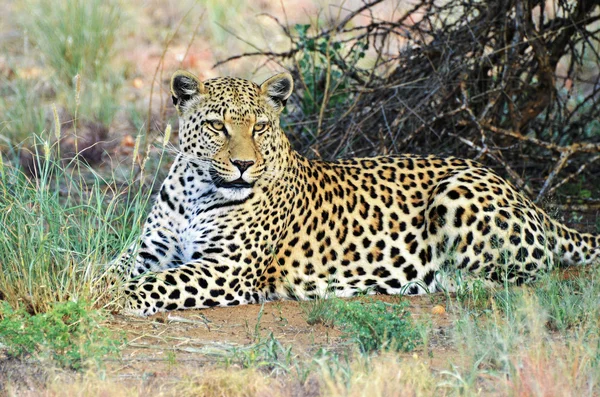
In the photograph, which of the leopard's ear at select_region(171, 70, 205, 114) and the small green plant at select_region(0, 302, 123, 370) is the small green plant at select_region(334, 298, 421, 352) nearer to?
the small green plant at select_region(0, 302, 123, 370)

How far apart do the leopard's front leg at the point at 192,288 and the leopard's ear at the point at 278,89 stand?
4.27ft

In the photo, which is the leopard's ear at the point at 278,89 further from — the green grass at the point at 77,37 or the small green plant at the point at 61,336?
the green grass at the point at 77,37

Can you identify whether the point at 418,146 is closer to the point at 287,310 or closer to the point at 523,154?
the point at 523,154

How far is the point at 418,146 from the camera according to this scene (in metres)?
10.4

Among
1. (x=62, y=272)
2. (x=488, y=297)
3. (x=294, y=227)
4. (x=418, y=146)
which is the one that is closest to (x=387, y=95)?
(x=418, y=146)

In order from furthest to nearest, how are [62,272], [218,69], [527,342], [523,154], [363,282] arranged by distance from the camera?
[218,69]
[523,154]
[363,282]
[62,272]
[527,342]

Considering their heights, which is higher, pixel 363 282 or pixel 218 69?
pixel 218 69

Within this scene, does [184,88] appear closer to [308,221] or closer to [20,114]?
[308,221]

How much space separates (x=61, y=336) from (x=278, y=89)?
9.37 feet

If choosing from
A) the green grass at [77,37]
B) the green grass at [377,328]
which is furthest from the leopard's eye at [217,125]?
the green grass at [77,37]

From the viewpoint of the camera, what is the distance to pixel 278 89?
302 inches

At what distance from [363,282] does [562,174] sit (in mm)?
3624

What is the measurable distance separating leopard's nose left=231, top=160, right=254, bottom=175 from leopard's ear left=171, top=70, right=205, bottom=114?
65 centimetres

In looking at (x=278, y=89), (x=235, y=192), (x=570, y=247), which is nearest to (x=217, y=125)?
(x=235, y=192)
